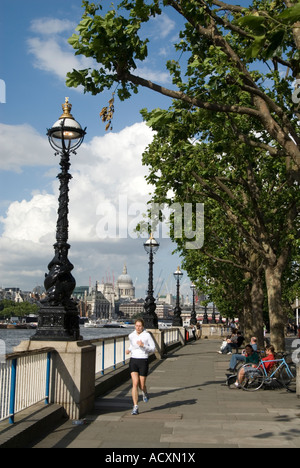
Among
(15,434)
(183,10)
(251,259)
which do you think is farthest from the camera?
(251,259)

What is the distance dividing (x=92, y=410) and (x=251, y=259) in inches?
773

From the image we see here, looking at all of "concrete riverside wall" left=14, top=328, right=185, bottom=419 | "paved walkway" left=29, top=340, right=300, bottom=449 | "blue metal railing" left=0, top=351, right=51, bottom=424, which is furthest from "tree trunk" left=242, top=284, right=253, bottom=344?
"blue metal railing" left=0, top=351, right=51, bottom=424

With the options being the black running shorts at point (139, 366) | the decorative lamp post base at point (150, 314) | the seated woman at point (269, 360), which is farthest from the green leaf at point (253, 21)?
the decorative lamp post base at point (150, 314)

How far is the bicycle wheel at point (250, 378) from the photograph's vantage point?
15.2 metres

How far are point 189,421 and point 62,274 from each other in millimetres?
3588

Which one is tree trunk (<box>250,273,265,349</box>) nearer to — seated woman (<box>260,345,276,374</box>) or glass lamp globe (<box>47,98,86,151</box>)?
seated woman (<box>260,345,276,374</box>)

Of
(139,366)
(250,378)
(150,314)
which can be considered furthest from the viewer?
A: (150,314)

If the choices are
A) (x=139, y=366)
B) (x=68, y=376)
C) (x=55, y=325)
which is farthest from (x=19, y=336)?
(x=68, y=376)

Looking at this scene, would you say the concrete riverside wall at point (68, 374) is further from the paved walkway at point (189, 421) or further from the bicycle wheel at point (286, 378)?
the bicycle wheel at point (286, 378)

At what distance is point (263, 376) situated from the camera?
15.1 m

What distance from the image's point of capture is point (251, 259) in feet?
96.9

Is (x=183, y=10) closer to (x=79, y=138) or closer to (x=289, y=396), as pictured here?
(x=79, y=138)

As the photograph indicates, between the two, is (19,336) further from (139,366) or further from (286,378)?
(139,366)
